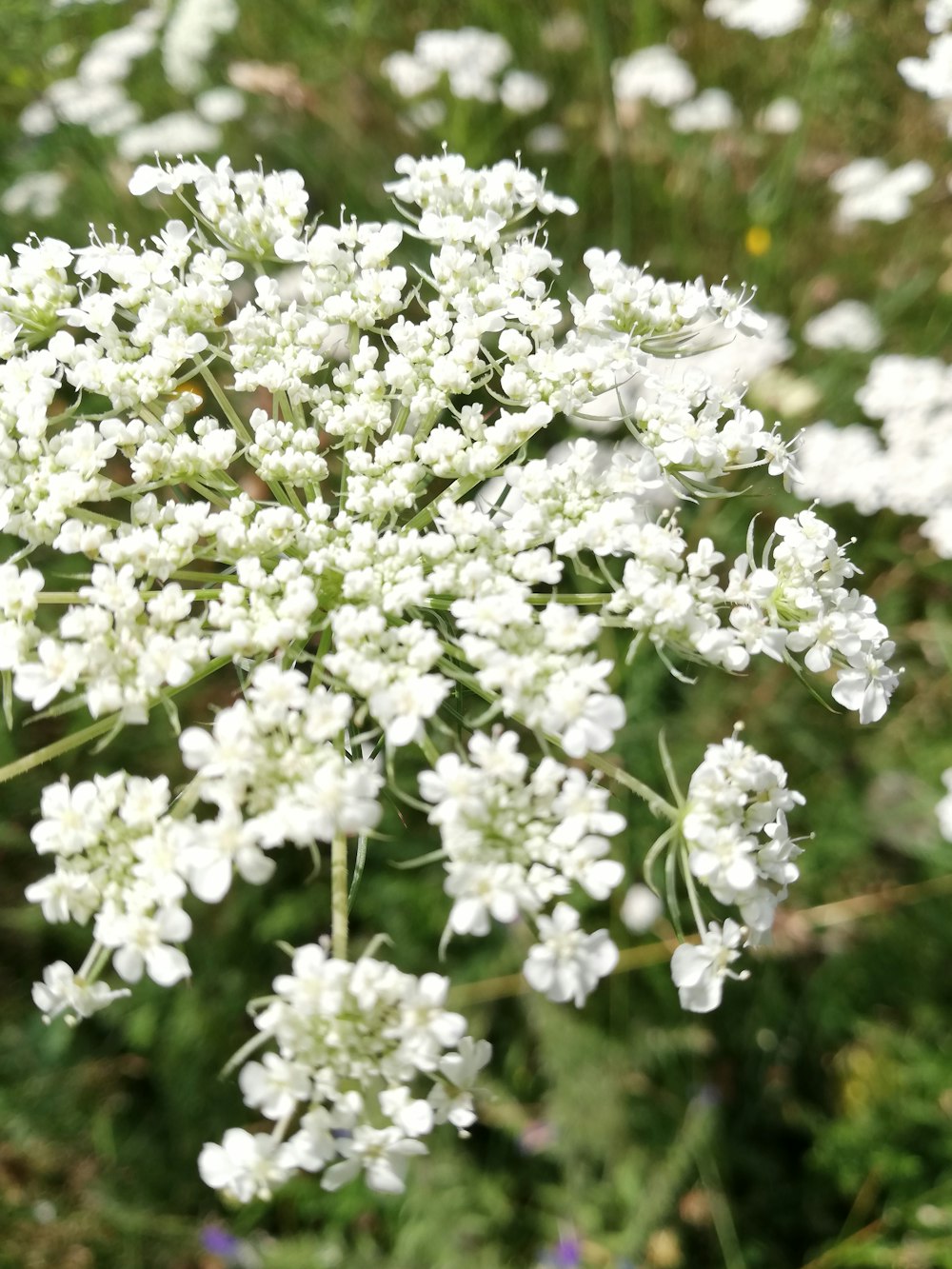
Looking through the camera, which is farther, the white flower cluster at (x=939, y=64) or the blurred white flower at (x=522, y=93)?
the blurred white flower at (x=522, y=93)

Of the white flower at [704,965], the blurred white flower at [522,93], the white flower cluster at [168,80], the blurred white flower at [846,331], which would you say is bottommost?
the white flower at [704,965]

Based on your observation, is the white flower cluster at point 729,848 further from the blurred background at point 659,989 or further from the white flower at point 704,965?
the blurred background at point 659,989

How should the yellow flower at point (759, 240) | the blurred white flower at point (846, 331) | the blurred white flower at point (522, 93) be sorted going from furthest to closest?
the blurred white flower at point (522, 93) < the yellow flower at point (759, 240) < the blurred white flower at point (846, 331)

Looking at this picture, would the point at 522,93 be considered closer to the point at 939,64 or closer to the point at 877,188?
the point at 877,188

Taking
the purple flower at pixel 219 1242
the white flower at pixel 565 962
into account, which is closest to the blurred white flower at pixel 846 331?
the white flower at pixel 565 962

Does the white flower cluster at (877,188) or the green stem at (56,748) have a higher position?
the white flower cluster at (877,188)

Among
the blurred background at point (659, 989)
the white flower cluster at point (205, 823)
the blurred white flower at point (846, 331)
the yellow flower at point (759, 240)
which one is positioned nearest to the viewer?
the white flower cluster at point (205, 823)

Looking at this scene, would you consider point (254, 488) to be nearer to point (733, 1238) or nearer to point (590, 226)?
point (590, 226)

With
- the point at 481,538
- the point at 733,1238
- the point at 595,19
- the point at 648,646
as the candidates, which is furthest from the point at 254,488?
the point at 733,1238
